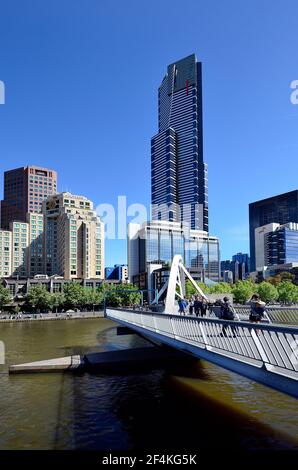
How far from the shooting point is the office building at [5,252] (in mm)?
154375

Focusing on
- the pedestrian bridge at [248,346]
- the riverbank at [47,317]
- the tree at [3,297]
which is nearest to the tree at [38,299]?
the tree at [3,297]

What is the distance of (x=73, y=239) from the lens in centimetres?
14275

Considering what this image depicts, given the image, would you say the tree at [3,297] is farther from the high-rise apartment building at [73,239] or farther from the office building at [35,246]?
the office building at [35,246]

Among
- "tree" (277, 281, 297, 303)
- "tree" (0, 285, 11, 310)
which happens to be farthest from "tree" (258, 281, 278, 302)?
"tree" (0, 285, 11, 310)

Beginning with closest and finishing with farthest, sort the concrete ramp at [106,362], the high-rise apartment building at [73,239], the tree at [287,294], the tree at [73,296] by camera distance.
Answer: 1. the concrete ramp at [106,362]
2. the tree at [287,294]
3. the tree at [73,296]
4. the high-rise apartment building at [73,239]

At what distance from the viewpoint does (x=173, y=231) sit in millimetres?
194000

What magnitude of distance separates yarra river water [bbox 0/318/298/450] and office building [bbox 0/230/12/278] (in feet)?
456

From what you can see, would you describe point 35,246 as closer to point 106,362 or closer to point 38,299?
point 38,299

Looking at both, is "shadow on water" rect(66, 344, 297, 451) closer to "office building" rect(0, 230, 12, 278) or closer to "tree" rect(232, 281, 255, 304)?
"tree" rect(232, 281, 255, 304)

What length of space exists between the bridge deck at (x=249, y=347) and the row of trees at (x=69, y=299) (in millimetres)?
88641

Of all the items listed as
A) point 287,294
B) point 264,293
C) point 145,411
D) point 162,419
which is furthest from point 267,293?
point 162,419

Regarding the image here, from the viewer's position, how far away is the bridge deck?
29.1 feet

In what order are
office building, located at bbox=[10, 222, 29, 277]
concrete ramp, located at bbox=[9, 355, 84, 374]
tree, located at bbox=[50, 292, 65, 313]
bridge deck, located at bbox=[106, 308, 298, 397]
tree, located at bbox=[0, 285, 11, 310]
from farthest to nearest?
office building, located at bbox=[10, 222, 29, 277]
tree, located at bbox=[50, 292, 65, 313]
tree, located at bbox=[0, 285, 11, 310]
concrete ramp, located at bbox=[9, 355, 84, 374]
bridge deck, located at bbox=[106, 308, 298, 397]
